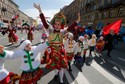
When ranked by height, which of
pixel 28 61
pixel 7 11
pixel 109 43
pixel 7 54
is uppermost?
pixel 7 11

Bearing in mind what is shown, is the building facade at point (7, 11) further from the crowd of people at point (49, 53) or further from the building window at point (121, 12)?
the crowd of people at point (49, 53)

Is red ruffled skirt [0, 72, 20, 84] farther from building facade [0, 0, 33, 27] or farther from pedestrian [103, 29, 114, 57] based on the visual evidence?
building facade [0, 0, 33, 27]

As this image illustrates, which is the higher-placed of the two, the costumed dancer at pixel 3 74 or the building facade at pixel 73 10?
the building facade at pixel 73 10

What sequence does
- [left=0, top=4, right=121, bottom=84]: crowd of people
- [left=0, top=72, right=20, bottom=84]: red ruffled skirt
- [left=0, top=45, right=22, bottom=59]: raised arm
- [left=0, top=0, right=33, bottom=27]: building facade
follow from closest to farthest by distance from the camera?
1. [left=0, top=45, right=22, bottom=59]: raised arm
2. [left=0, top=72, right=20, bottom=84]: red ruffled skirt
3. [left=0, top=4, right=121, bottom=84]: crowd of people
4. [left=0, top=0, right=33, bottom=27]: building facade

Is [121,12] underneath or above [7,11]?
underneath

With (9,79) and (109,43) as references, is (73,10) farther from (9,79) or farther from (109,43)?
(9,79)

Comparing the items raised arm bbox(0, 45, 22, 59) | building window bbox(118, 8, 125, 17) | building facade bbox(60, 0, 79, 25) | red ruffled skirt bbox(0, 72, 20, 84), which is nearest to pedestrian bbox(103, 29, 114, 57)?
raised arm bbox(0, 45, 22, 59)

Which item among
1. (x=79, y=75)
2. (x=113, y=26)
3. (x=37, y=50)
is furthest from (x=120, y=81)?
(x=113, y=26)

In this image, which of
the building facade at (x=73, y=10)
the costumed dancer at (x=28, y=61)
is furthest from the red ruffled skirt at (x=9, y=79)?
the building facade at (x=73, y=10)

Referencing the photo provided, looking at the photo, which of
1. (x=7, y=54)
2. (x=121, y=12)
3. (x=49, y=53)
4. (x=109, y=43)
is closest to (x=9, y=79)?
(x=7, y=54)

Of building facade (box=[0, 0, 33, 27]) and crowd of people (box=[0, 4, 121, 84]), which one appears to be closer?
crowd of people (box=[0, 4, 121, 84])

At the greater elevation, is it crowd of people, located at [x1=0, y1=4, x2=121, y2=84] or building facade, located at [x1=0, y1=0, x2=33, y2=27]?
building facade, located at [x1=0, y1=0, x2=33, y2=27]

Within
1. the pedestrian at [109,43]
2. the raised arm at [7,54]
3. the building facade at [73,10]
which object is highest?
the building facade at [73,10]

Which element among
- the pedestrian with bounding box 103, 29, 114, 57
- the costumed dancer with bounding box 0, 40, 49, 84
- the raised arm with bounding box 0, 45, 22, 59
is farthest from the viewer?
the pedestrian with bounding box 103, 29, 114, 57
